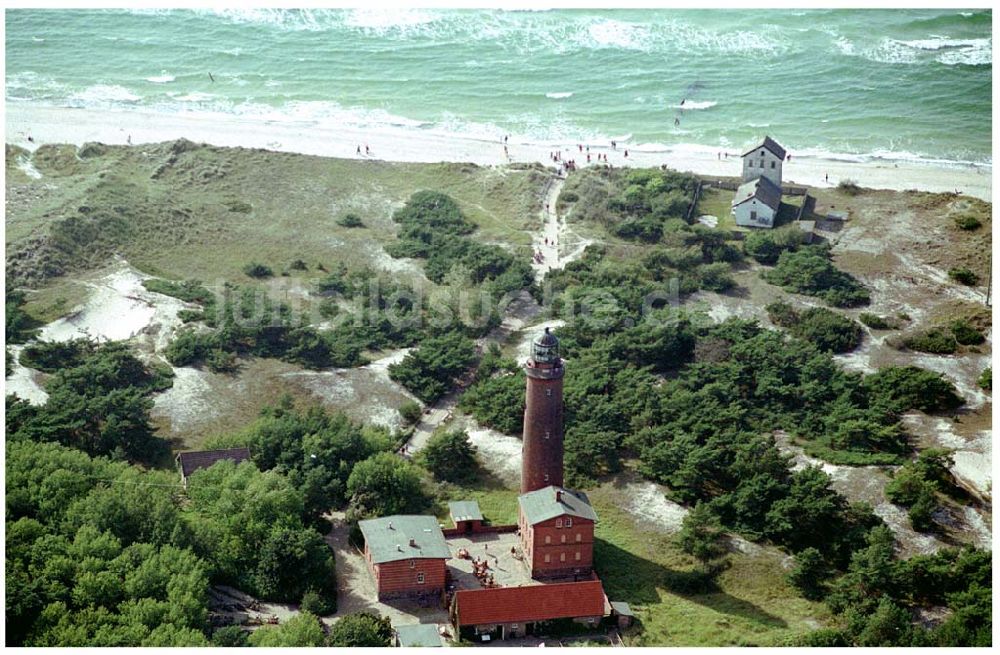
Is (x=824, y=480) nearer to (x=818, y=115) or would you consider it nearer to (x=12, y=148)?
(x=818, y=115)

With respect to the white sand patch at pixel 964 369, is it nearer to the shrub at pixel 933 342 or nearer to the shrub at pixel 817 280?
the shrub at pixel 933 342

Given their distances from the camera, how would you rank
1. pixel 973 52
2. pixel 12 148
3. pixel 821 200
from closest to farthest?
pixel 821 200
pixel 12 148
pixel 973 52

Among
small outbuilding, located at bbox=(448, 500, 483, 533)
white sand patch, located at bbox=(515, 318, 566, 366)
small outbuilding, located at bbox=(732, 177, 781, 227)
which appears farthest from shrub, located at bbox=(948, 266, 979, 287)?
small outbuilding, located at bbox=(448, 500, 483, 533)

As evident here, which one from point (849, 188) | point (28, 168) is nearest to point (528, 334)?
point (849, 188)

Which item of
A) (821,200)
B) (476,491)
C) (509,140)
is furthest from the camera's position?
(509,140)

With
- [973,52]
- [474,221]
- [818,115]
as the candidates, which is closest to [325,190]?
[474,221]
